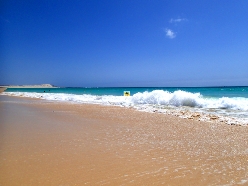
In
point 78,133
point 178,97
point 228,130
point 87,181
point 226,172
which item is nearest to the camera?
point 87,181

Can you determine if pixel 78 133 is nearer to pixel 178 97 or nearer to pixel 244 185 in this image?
pixel 244 185

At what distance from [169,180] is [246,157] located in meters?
2.02

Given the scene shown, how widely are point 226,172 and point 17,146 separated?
398 cm

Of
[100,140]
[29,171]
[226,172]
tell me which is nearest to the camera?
[29,171]

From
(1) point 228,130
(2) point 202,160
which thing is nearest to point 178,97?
(1) point 228,130

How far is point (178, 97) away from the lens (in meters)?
18.0

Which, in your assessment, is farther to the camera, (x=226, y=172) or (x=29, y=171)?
(x=226, y=172)

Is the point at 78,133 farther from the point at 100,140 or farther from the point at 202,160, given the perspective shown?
the point at 202,160

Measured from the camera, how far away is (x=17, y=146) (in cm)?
Answer: 406

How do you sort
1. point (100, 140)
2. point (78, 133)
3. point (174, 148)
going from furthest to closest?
point (78, 133) → point (100, 140) → point (174, 148)

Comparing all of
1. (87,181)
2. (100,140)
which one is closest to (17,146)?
(100,140)

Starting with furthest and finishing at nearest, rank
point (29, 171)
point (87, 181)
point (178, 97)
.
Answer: point (178, 97)
point (29, 171)
point (87, 181)

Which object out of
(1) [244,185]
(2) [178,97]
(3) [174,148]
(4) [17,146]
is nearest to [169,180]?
(1) [244,185]

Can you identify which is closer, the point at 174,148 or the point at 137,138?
the point at 174,148
